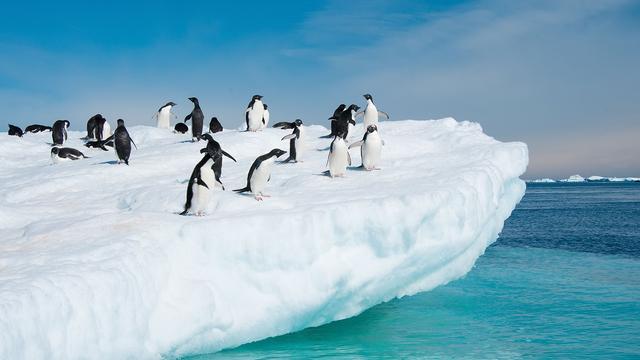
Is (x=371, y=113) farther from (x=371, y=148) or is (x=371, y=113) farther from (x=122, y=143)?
(x=122, y=143)

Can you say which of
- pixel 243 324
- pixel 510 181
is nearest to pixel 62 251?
pixel 243 324

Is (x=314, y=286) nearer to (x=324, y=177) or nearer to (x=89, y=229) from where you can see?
(x=89, y=229)

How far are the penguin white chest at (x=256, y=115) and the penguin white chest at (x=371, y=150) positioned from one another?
6965 mm

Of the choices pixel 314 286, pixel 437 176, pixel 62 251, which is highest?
pixel 437 176

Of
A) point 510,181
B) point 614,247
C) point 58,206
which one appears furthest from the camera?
point 614,247

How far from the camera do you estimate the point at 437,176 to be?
11.7 meters

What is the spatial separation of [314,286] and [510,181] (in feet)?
26.5

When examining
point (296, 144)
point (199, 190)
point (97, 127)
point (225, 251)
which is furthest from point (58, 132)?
point (225, 251)

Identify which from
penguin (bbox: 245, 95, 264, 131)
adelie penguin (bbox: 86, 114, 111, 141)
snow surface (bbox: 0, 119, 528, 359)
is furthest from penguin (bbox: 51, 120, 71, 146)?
snow surface (bbox: 0, 119, 528, 359)

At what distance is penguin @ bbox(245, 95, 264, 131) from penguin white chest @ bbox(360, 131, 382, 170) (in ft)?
22.9

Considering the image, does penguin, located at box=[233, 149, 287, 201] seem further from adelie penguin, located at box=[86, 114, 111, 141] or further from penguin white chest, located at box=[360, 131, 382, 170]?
adelie penguin, located at box=[86, 114, 111, 141]

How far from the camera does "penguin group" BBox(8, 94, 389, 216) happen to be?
938cm

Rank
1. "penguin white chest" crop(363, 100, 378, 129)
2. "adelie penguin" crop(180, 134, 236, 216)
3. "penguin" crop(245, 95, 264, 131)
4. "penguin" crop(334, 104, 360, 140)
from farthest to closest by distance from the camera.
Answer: "penguin" crop(245, 95, 264, 131) → "penguin white chest" crop(363, 100, 378, 129) → "penguin" crop(334, 104, 360, 140) → "adelie penguin" crop(180, 134, 236, 216)

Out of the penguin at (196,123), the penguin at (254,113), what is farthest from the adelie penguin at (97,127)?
the penguin at (254,113)
